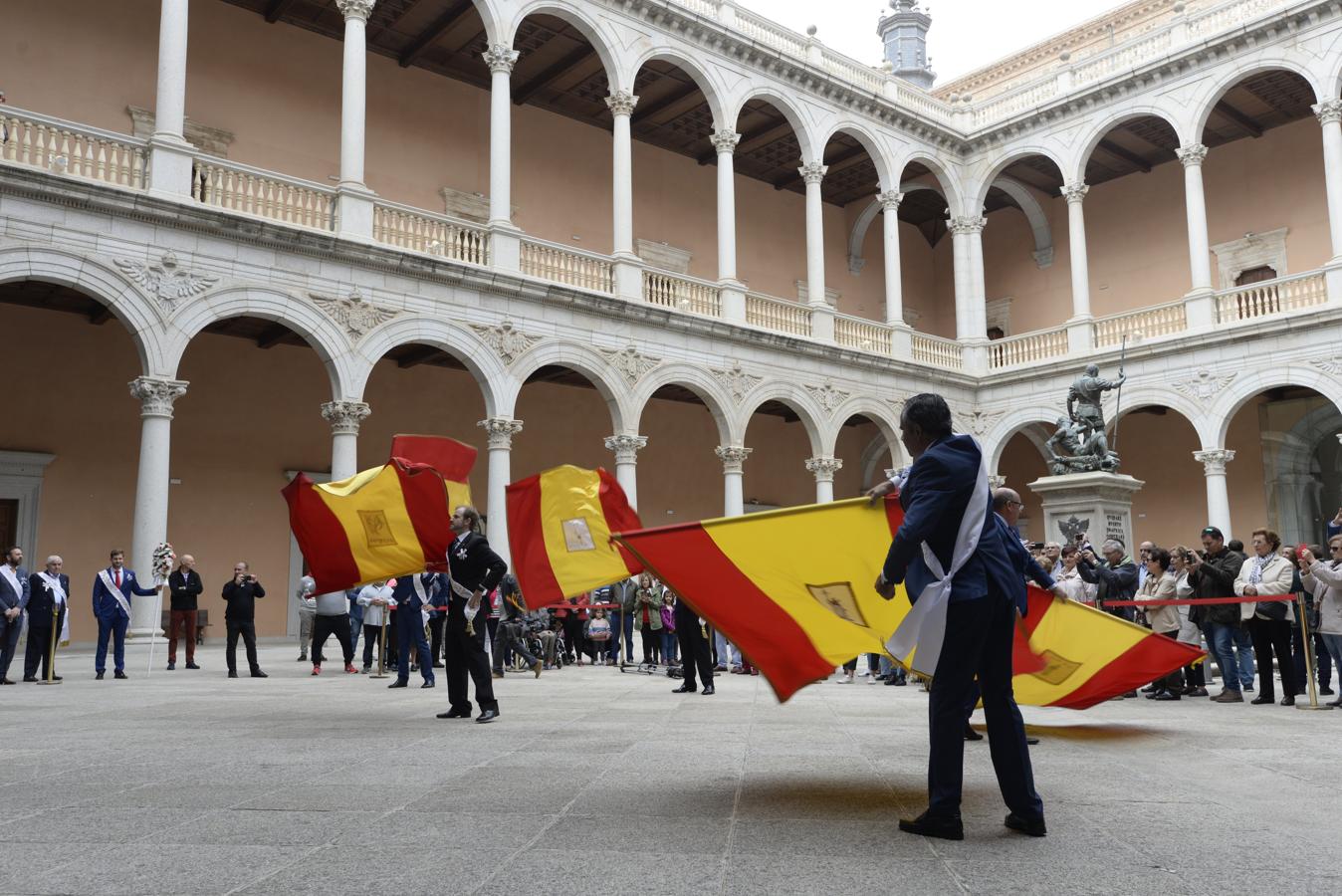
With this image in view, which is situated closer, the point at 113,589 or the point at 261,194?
the point at 113,589

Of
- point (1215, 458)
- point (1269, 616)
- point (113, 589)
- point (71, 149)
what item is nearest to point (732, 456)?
point (1215, 458)

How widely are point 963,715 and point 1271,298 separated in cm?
2375

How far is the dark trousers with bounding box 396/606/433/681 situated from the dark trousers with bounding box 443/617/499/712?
3985 mm

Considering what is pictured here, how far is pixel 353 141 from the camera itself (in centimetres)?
1898

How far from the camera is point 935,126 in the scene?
92.0 feet

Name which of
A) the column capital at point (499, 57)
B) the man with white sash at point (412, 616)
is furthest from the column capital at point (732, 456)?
the man with white sash at point (412, 616)

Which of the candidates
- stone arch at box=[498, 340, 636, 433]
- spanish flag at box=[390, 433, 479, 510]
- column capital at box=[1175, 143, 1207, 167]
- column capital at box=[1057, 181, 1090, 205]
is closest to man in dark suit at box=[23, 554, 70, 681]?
spanish flag at box=[390, 433, 479, 510]

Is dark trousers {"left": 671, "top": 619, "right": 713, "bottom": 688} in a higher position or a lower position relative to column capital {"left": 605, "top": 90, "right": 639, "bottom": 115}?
lower

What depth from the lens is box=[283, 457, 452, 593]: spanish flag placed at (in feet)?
29.0

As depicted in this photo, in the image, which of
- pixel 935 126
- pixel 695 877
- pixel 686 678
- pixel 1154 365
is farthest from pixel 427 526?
pixel 935 126

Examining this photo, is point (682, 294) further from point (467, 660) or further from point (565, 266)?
point (467, 660)

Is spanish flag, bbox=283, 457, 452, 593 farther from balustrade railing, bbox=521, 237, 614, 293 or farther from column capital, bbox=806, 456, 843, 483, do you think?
column capital, bbox=806, 456, 843, 483

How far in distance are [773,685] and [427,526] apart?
4285 millimetres

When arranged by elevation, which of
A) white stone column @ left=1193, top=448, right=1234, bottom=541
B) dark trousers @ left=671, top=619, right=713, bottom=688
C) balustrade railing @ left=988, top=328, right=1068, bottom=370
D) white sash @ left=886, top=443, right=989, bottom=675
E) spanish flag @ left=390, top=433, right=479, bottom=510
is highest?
balustrade railing @ left=988, top=328, right=1068, bottom=370
